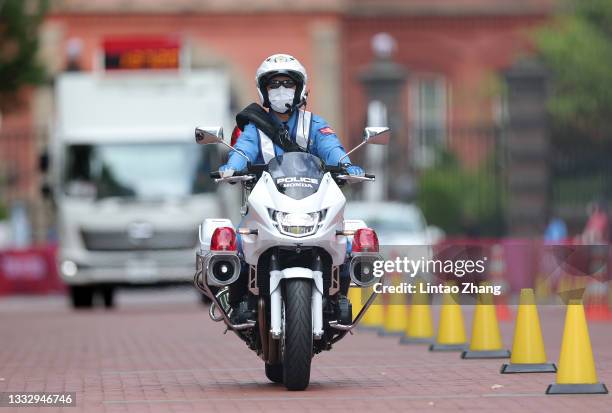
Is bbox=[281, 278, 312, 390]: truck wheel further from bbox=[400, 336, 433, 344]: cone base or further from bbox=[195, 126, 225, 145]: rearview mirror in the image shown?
bbox=[400, 336, 433, 344]: cone base

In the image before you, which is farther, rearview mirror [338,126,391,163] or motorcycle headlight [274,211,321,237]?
rearview mirror [338,126,391,163]

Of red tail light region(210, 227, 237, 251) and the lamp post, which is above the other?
the lamp post

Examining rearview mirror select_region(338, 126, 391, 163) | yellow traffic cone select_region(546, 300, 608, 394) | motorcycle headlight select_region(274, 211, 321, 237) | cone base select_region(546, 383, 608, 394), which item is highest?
rearview mirror select_region(338, 126, 391, 163)

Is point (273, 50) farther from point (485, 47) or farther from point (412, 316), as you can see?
point (412, 316)

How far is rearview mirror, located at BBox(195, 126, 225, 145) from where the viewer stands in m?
11.1

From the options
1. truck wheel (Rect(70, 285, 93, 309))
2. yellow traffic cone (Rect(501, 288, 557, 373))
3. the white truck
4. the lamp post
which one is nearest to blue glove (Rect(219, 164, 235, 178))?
yellow traffic cone (Rect(501, 288, 557, 373))

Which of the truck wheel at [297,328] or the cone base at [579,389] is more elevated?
the truck wheel at [297,328]

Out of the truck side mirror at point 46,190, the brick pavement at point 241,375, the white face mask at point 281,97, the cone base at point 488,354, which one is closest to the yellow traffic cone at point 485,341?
the cone base at point 488,354

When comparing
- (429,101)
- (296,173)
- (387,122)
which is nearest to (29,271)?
(387,122)

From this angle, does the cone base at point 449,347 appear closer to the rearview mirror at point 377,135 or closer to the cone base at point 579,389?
the rearview mirror at point 377,135

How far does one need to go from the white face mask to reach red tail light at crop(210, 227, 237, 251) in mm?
897

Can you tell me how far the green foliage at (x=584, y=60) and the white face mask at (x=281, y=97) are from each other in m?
34.7

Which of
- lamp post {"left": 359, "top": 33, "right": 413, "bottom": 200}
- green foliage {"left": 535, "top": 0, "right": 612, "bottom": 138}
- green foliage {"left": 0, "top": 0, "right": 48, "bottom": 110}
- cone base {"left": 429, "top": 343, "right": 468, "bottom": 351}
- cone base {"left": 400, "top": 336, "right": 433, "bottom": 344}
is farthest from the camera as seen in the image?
green foliage {"left": 535, "top": 0, "right": 612, "bottom": 138}

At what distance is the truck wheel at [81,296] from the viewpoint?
2681cm
